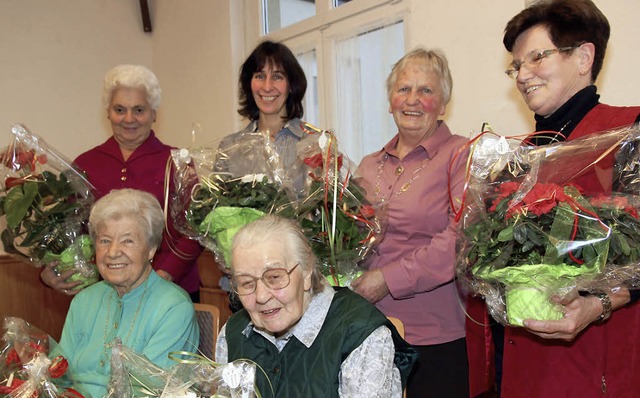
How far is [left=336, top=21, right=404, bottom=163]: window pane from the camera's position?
12.5ft

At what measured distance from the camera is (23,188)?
242cm

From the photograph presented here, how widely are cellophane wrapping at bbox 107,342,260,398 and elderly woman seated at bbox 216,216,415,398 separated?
0.29m

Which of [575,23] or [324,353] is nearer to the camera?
[324,353]

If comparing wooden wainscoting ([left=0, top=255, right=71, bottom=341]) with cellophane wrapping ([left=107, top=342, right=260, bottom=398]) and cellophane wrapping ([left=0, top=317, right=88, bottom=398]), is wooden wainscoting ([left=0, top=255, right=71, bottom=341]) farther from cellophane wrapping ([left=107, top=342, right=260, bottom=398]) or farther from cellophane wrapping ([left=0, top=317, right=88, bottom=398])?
cellophane wrapping ([left=107, top=342, right=260, bottom=398])

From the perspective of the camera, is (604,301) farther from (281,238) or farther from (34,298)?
(34,298)

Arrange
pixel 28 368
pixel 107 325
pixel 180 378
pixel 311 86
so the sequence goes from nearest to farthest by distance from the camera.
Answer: pixel 180 378 < pixel 28 368 < pixel 107 325 < pixel 311 86

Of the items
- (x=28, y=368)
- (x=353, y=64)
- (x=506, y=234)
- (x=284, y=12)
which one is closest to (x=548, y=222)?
(x=506, y=234)

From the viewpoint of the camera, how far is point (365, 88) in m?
3.99

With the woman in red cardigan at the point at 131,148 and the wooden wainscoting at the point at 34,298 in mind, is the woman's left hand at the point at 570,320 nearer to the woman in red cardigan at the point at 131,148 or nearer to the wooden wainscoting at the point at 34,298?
the woman in red cardigan at the point at 131,148

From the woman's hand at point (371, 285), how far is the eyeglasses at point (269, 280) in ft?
1.81

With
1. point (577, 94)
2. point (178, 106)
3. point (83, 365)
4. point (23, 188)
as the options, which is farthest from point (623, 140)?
point (178, 106)

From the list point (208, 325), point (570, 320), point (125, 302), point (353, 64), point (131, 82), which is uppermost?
point (353, 64)

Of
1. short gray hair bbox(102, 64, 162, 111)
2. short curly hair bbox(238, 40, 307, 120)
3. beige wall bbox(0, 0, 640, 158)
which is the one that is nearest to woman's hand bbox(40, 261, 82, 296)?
short gray hair bbox(102, 64, 162, 111)

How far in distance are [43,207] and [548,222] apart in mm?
1954
